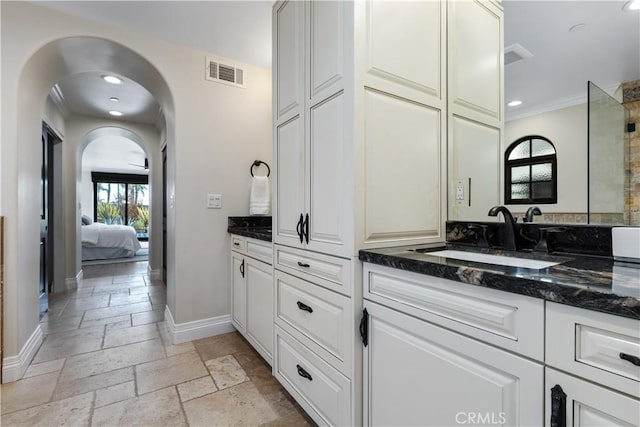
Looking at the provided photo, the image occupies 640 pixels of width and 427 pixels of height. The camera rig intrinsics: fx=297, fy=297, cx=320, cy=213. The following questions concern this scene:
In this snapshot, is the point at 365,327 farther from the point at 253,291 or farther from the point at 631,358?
the point at 253,291

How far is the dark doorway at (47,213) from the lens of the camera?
3.37m

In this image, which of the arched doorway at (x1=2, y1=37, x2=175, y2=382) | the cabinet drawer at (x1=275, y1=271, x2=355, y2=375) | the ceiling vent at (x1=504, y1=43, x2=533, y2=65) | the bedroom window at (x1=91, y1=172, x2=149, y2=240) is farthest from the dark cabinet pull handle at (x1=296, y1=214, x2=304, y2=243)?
the bedroom window at (x1=91, y1=172, x2=149, y2=240)

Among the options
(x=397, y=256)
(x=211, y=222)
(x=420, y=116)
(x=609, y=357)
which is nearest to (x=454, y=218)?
(x=420, y=116)

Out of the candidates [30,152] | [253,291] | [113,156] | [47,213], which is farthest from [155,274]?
[113,156]

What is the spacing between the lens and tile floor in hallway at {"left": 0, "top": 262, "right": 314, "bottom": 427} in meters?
1.58

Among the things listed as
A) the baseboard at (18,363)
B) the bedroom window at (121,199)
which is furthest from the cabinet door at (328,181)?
the bedroom window at (121,199)

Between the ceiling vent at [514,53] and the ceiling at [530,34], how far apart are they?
3 cm

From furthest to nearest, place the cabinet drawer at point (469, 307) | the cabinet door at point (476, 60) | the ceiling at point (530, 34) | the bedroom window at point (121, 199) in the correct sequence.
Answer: the bedroom window at point (121, 199) < the cabinet door at point (476, 60) < the ceiling at point (530, 34) < the cabinet drawer at point (469, 307)

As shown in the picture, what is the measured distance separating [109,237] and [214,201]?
4879 millimetres

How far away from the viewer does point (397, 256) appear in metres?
1.04

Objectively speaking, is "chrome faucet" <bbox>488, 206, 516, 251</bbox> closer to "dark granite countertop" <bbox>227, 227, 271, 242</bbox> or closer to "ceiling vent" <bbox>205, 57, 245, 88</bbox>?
"dark granite countertop" <bbox>227, 227, 271, 242</bbox>

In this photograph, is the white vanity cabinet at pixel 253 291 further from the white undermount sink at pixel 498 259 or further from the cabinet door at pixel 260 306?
the white undermount sink at pixel 498 259

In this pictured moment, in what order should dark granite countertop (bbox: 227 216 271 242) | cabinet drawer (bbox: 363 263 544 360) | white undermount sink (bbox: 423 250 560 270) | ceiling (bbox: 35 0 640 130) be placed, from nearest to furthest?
cabinet drawer (bbox: 363 263 544 360)
white undermount sink (bbox: 423 250 560 270)
ceiling (bbox: 35 0 640 130)
dark granite countertop (bbox: 227 216 271 242)

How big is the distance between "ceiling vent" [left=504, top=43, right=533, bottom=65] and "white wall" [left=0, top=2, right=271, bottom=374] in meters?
1.97
